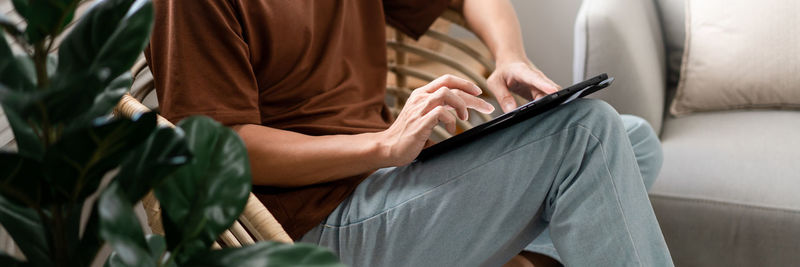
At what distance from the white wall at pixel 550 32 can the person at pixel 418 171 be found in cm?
142

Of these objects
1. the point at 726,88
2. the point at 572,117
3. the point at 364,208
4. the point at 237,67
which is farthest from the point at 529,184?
the point at 726,88

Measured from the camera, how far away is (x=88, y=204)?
0.85m

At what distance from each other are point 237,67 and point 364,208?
0.22 m

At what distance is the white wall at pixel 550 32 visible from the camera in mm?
2150

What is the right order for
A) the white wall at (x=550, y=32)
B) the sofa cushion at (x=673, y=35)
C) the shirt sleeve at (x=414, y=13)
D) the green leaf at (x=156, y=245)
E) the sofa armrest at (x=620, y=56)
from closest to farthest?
1. the green leaf at (x=156, y=245)
2. the shirt sleeve at (x=414, y=13)
3. the sofa armrest at (x=620, y=56)
4. the sofa cushion at (x=673, y=35)
5. the white wall at (x=550, y=32)

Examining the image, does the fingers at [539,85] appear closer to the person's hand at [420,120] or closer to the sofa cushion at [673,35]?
the person's hand at [420,120]

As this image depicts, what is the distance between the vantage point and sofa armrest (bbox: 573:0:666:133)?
129 centimetres

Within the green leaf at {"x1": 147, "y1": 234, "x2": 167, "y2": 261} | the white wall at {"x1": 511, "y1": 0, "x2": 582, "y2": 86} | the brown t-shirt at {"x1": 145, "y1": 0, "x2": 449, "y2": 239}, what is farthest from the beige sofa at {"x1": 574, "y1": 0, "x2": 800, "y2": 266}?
the green leaf at {"x1": 147, "y1": 234, "x2": 167, "y2": 261}

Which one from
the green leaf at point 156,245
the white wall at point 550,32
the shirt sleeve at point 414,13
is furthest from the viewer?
the white wall at point 550,32

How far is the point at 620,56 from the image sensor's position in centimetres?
129

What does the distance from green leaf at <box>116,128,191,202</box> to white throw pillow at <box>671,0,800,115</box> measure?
131cm

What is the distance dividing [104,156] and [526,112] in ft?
1.54

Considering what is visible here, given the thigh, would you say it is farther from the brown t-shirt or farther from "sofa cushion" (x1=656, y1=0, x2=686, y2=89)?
"sofa cushion" (x1=656, y1=0, x2=686, y2=89)

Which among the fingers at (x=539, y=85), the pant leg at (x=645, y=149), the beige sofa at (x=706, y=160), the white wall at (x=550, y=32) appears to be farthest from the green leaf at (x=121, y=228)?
the white wall at (x=550, y=32)
